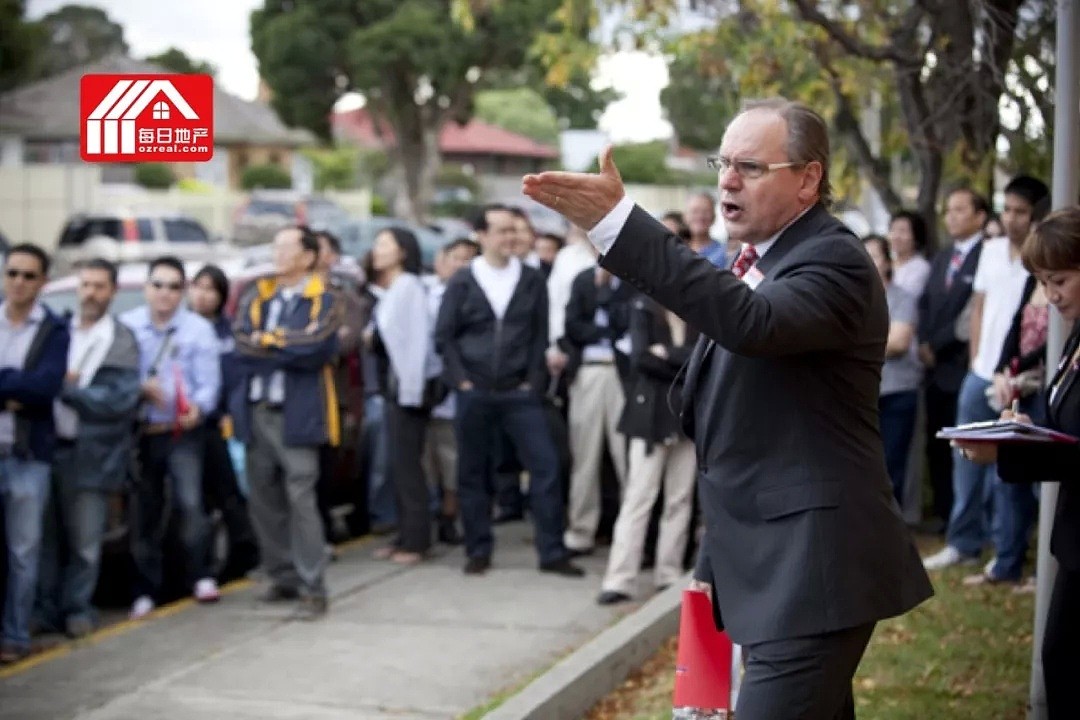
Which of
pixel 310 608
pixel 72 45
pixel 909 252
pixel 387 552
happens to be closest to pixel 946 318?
pixel 909 252

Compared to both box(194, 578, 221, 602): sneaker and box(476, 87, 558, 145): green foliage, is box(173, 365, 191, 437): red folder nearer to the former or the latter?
box(194, 578, 221, 602): sneaker

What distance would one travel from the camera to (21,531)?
800 centimetres

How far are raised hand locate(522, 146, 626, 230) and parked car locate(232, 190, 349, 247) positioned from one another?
3525 centimetres

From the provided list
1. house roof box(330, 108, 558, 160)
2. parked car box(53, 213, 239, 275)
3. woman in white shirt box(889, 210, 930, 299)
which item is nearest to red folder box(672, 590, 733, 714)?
woman in white shirt box(889, 210, 930, 299)

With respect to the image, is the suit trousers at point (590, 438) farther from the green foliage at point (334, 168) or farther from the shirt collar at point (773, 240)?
the green foliage at point (334, 168)

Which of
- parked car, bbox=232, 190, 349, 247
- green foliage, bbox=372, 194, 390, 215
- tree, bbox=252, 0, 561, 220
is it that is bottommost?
parked car, bbox=232, 190, 349, 247

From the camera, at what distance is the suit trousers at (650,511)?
9.09 m

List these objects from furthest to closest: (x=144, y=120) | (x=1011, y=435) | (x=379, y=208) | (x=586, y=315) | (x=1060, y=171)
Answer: (x=379, y=208)
(x=586, y=315)
(x=1060, y=171)
(x=1011, y=435)
(x=144, y=120)

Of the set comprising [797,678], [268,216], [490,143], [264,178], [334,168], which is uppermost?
[490,143]

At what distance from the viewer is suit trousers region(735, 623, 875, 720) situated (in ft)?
12.3

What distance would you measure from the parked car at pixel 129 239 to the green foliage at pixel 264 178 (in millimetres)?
26982

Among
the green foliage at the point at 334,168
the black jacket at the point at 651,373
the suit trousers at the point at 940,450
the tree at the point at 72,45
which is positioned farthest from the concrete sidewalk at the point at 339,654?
the green foliage at the point at 334,168

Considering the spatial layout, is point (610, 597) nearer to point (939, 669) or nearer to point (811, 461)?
point (939, 669)

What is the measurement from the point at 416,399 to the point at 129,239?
23482 mm
